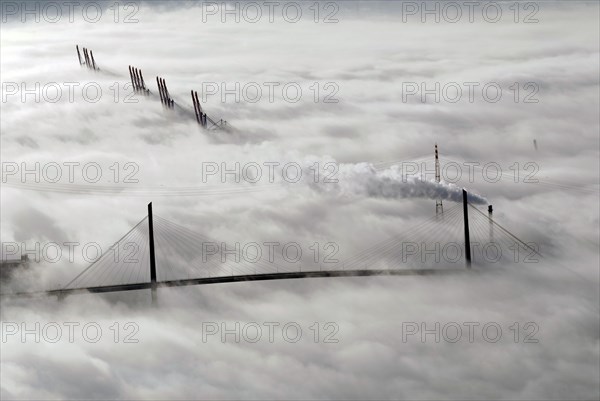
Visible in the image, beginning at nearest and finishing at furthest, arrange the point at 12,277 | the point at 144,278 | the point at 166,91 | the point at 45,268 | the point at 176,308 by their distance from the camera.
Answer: the point at 12,277 → the point at 176,308 → the point at 45,268 → the point at 144,278 → the point at 166,91

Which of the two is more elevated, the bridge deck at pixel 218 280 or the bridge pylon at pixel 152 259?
the bridge pylon at pixel 152 259

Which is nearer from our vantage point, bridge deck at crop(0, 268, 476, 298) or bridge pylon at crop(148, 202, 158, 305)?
bridge pylon at crop(148, 202, 158, 305)

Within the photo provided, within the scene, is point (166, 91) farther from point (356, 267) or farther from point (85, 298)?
point (85, 298)

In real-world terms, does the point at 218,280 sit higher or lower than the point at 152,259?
lower

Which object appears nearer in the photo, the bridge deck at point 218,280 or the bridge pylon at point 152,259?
the bridge pylon at point 152,259

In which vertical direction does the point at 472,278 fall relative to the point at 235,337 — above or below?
above

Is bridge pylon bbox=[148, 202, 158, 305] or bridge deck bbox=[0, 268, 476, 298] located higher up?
bridge pylon bbox=[148, 202, 158, 305]

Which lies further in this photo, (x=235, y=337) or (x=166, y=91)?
(x=166, y=91)

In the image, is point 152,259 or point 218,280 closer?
point 152,259

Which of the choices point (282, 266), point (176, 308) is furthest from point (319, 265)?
point (176, 308)

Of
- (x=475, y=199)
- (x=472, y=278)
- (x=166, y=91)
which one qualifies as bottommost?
(x=472, y=278)

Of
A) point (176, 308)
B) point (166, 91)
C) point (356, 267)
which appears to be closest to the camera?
point (176, 308)
